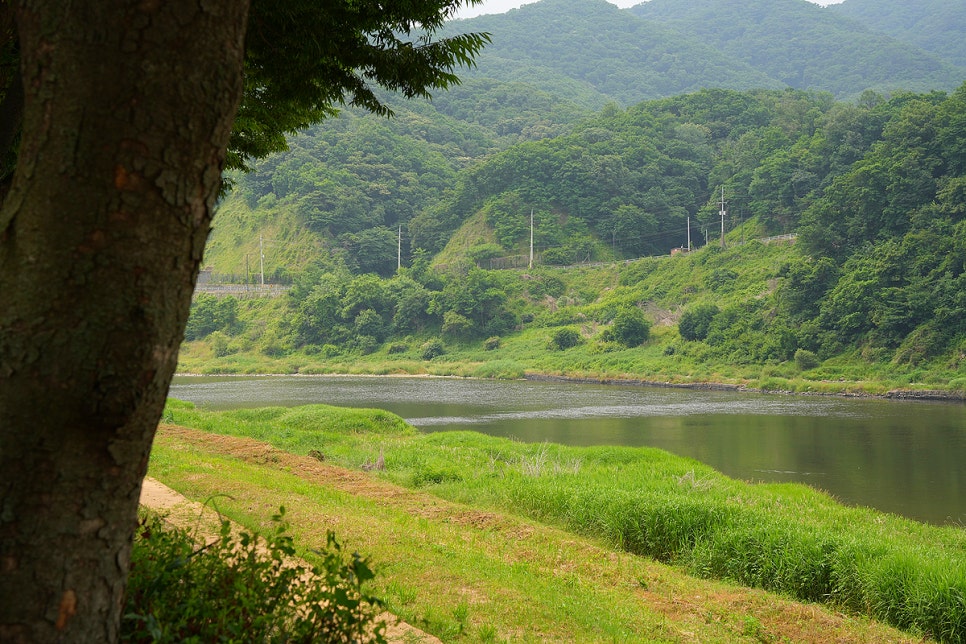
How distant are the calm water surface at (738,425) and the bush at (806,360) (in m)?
6.30

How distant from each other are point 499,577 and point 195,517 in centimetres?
304

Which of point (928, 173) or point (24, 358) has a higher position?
point (928, 173)

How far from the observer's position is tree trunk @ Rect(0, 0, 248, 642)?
79.0 inches

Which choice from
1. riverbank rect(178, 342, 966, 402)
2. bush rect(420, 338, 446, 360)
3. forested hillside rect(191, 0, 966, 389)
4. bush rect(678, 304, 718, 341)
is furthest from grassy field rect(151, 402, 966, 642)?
bush rect(420, 338, 446, 360)

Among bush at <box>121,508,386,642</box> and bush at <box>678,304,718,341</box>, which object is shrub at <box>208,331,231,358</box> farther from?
bush at <box>121,508,386,642</box>

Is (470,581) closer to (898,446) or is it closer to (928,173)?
(898,446)

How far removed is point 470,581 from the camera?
21.2ft

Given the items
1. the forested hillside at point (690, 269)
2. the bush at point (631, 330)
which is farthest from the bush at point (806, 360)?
the bush at point (631, 330)

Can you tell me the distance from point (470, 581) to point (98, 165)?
5274 mm

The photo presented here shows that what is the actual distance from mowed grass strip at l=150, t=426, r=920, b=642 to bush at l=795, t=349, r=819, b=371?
38617mm

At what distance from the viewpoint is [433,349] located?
218 ft

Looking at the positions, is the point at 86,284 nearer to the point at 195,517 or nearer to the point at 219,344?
the point at 195,517

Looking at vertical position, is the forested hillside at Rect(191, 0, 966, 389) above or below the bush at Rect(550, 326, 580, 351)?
above

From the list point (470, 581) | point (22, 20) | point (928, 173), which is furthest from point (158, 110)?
point (928, 173)
